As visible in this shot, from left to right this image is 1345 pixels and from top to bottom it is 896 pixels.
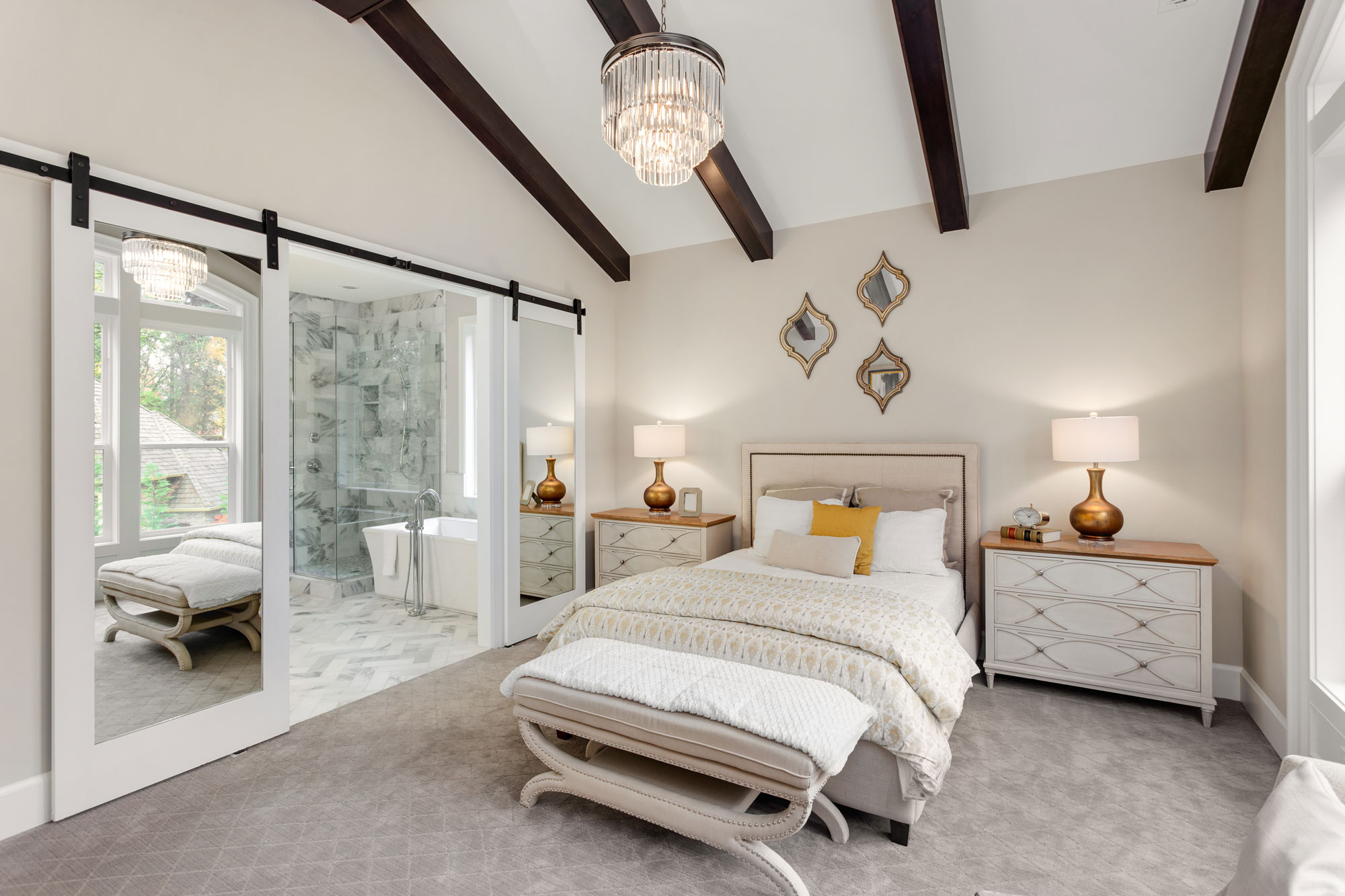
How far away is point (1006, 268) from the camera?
3736 mm

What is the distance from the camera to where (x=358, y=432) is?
5707 mm

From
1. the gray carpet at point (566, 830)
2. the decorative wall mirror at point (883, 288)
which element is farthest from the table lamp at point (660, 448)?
the gray carpet at point (566, 830)

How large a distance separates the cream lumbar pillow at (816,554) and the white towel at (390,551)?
308cm

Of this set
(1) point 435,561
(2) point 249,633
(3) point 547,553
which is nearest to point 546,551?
(3) point 547,553

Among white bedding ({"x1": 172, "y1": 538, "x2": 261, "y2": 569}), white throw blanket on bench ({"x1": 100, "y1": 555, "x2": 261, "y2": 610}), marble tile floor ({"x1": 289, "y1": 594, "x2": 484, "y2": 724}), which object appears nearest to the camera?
white throw blanket on bench ({"x1": 100, "y1": 555, "x2": 261, "y2": 610})

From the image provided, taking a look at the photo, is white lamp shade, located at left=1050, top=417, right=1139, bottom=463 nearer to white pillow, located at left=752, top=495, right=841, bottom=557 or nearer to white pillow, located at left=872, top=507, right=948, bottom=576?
white pillow, located at left=872, top=507, right=948, bottom=576

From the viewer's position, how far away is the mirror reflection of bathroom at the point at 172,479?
2.34 metres

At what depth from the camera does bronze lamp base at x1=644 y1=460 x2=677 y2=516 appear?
4609mm

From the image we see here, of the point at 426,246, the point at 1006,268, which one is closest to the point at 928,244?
the point at 1006,268

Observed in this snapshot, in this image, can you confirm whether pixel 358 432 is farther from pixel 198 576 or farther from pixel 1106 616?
pixel 1106 616

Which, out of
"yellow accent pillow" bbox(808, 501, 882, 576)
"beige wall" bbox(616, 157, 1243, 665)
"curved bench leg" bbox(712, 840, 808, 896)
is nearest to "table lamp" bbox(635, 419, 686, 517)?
"beige wall" bbox(616, 157, 1243, 665)

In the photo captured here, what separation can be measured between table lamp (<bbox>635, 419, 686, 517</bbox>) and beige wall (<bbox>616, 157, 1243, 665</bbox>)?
30cm

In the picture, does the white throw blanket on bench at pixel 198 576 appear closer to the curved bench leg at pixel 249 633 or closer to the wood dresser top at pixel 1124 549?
the curved bench leg at pixel 249 633

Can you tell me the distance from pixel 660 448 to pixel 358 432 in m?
2.89
